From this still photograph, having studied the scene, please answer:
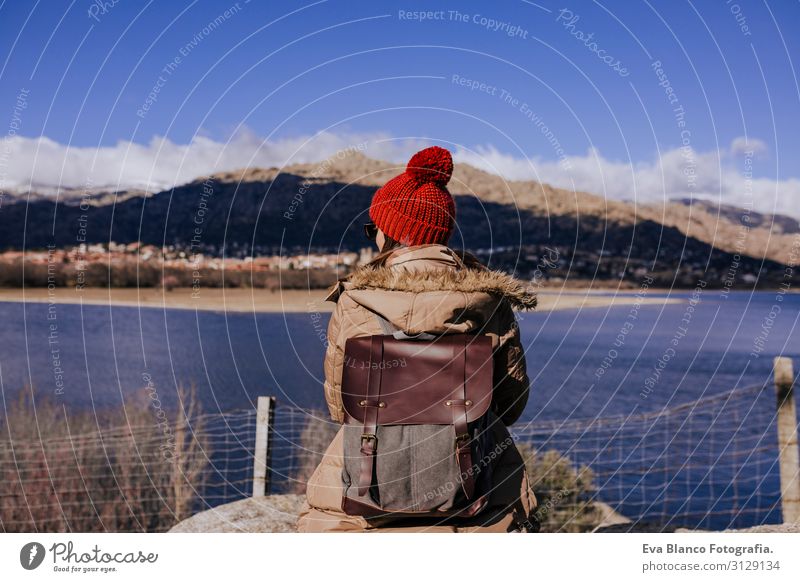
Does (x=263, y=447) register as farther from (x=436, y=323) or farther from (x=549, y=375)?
(x=549, y=375)

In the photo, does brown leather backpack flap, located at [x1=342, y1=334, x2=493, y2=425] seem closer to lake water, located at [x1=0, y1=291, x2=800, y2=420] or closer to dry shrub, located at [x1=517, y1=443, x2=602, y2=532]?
dry shrub, located at [x1=517, y1=443, x2=602, y2=532]

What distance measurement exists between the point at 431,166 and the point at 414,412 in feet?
3.34

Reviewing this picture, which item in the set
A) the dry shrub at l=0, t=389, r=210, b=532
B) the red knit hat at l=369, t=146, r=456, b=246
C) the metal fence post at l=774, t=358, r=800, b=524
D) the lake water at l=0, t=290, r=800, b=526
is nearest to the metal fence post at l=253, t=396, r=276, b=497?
the lake water at l=0, t=290, r=800, b=526

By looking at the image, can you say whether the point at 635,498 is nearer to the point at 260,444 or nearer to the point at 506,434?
the point at 260,444

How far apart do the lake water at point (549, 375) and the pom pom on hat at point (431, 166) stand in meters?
2.97

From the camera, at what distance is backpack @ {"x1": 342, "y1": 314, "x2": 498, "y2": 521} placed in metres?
2.76

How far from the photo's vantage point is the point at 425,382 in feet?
9.13

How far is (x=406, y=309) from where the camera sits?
Answer: 2686 millimetres

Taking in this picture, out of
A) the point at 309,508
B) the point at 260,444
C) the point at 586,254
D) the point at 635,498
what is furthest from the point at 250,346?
the point at 586,254

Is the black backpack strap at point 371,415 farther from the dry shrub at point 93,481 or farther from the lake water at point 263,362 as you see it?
the lake water at point 263,362

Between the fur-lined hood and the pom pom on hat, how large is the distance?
1.13 feet

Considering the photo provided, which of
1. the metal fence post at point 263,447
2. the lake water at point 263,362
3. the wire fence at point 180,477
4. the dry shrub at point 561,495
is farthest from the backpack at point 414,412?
the lake water at point 263,362

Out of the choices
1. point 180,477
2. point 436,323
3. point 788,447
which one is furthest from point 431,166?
point 180,477

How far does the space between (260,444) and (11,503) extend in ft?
18.1
